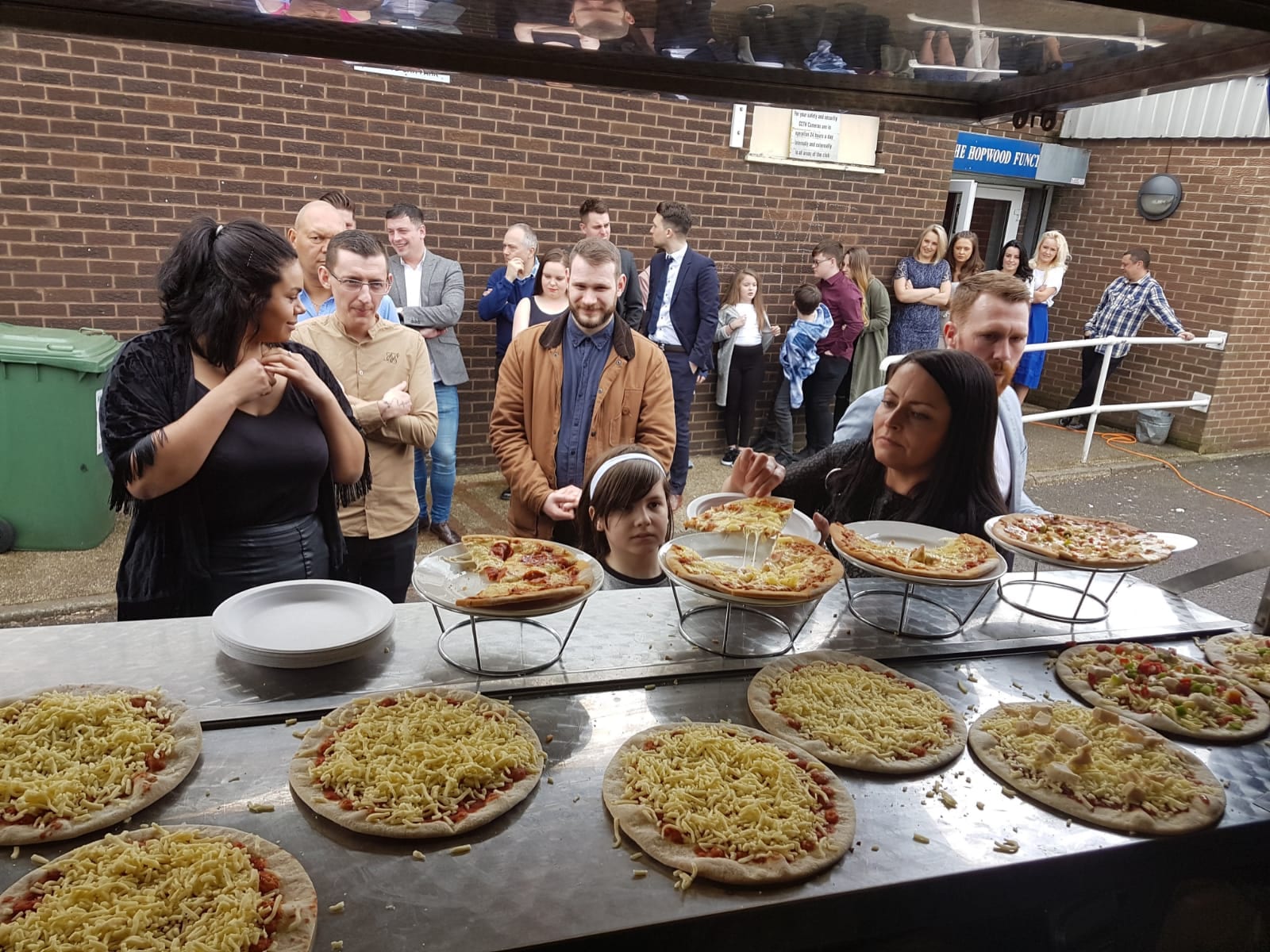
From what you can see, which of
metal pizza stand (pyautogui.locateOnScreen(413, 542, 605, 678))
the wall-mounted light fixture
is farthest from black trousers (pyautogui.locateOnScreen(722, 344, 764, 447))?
the wall-mounted light fixture

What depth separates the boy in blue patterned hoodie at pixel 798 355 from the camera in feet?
27.1

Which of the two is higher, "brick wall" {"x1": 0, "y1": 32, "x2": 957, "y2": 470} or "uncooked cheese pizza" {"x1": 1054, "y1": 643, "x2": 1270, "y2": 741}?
"brick wall" {"x1": 0, "y1": 32, "x2": 957, "y2": 470}

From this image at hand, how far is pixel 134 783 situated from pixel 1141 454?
37.2 ft

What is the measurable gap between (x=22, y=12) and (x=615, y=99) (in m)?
6.19

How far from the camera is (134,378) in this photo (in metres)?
2.54

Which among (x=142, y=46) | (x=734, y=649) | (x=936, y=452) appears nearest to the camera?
(x=734, y=649)

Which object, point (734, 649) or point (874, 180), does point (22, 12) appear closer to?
point (734, 649)

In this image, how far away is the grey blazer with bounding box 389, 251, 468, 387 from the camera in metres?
6.19

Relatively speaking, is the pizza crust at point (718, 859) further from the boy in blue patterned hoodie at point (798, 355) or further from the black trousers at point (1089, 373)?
the black trousers at point (1089, 373)

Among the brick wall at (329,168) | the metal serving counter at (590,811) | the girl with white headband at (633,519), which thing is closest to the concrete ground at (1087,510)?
the brick wall at (329,168)

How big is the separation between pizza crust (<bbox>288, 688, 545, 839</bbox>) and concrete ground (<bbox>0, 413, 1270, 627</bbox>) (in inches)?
132

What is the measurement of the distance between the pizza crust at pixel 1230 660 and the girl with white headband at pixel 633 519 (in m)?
1.81

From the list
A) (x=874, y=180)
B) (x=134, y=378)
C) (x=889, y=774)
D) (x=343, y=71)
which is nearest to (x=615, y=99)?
(x=343, y=71)

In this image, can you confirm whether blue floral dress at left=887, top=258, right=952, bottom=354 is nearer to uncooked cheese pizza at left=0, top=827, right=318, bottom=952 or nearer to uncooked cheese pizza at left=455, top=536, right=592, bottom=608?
uncooked cheese pizza at left=455, top=536, right=592, bottom=608
